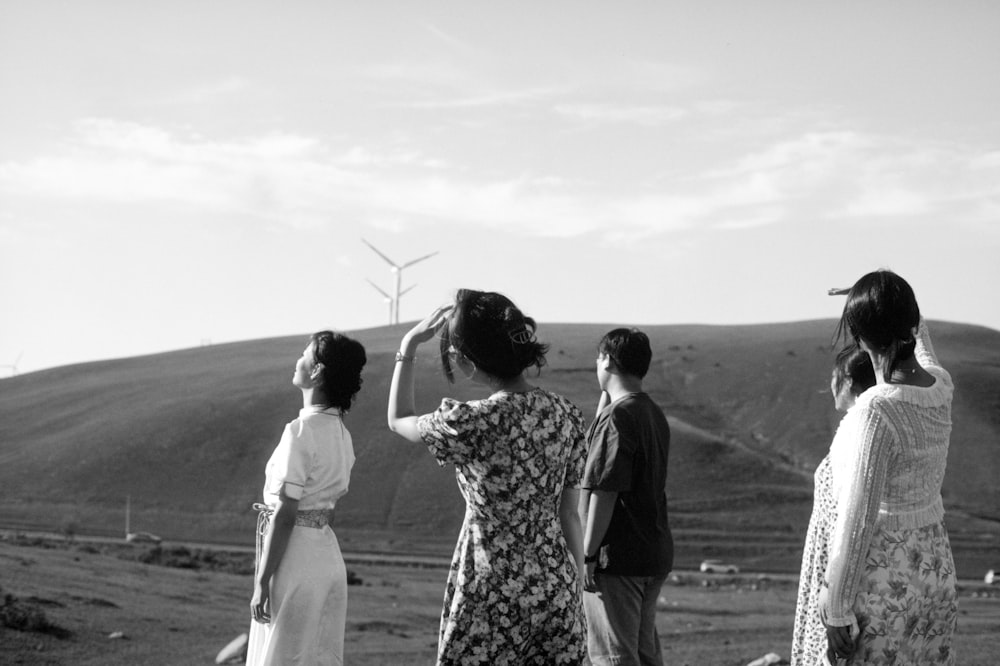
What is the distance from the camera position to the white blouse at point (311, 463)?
5.83 metres

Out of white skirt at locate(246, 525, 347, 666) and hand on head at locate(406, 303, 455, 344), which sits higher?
hand on head at locate(406, 303, 455, 344)

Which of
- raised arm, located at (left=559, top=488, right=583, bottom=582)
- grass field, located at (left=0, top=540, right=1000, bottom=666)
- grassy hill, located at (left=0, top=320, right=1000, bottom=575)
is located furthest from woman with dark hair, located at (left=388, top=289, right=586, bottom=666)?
grassy hill, located at (left=0, top=320, right=1000, bottom=575)

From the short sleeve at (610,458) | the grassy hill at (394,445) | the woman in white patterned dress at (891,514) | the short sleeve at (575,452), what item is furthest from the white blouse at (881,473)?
the grassy hill at (394,445)

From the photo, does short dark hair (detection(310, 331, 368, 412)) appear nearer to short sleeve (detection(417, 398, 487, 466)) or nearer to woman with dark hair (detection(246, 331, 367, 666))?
woman with dark hair (detection(246, 331, 367, 666))

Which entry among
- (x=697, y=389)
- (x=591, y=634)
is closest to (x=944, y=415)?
(x=591, y=634)

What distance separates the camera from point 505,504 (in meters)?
4.90

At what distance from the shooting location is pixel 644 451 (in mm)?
6754

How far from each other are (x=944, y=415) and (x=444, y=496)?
6739 cm

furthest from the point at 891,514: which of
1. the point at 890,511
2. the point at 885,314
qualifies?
the point at 885,314

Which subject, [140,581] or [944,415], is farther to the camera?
[140,581]

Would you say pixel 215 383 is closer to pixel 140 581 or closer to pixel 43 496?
pixel 43 496

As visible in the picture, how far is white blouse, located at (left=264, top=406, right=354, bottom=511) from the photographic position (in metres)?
5.83

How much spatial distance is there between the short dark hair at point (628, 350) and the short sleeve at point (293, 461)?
72.8 inches

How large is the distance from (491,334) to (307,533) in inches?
59.0
